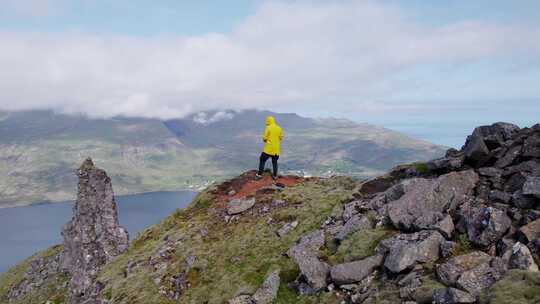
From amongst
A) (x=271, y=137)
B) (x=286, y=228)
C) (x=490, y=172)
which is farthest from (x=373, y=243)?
(x=271, y=137)

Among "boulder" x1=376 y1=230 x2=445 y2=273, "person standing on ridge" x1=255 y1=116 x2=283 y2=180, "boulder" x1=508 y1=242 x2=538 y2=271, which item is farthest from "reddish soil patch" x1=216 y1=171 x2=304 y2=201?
"boulder" x1=508 y1=242 x2=538 y2=271

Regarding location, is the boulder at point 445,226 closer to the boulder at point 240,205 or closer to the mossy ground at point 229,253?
the mossy ground at point 229,253

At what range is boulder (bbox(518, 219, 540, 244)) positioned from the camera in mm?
16844

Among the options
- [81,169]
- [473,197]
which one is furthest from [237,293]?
[81,169]

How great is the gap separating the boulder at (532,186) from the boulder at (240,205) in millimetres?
20248

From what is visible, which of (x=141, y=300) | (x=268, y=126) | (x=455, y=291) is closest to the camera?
(x=455, y=291)

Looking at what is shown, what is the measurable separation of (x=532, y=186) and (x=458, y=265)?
6.41 m

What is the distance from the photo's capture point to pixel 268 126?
37.1 metres

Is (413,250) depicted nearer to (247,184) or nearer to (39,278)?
(247,184)

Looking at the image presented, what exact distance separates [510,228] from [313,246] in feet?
32.9

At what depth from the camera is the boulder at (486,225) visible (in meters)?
18.0

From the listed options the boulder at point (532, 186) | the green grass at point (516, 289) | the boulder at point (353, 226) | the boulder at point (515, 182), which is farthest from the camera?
the boulder at point (353, 226)

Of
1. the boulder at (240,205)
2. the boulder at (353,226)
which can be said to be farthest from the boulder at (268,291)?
the boulder at (240,205)

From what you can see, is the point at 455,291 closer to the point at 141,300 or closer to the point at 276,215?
the point at 276,215
